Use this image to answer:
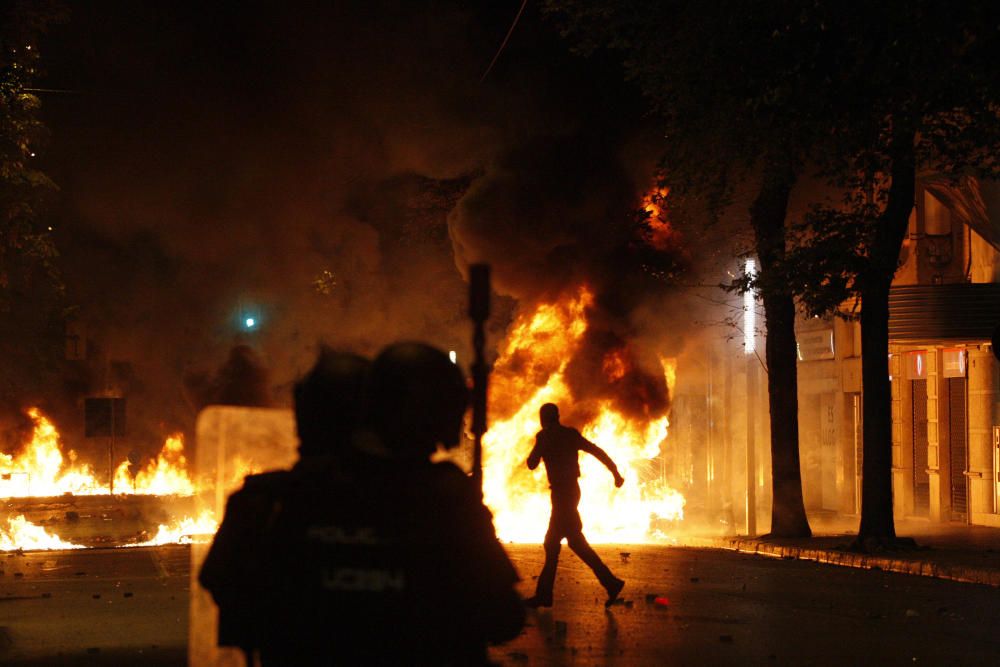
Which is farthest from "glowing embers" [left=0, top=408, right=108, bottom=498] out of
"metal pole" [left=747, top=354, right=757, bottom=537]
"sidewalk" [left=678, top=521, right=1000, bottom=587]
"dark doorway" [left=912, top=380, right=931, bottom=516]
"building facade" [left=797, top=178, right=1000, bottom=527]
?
"sidewalk" [left=678, top=521, right=1000, bottom=587]

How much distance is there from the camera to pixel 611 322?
2277 cm

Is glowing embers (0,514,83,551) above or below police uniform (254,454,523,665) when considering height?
below

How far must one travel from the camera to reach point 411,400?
3520 mm

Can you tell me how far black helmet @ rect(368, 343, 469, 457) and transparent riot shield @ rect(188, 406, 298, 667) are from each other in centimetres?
82

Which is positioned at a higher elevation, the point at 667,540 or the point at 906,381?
the point at 906,381

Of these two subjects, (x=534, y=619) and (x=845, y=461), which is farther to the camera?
(x=845, y=461)

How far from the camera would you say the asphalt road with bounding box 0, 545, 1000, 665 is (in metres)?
9.51

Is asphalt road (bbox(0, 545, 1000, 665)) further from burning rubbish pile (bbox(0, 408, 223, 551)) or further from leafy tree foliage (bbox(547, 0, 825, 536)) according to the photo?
burning rubbish pile (bbox(0, 408, 223, 551))

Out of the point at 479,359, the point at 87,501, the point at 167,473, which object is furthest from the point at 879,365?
the point at 167,473

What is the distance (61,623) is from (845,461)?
20631 mm

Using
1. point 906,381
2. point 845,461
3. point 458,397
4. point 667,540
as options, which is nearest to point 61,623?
point 458,397

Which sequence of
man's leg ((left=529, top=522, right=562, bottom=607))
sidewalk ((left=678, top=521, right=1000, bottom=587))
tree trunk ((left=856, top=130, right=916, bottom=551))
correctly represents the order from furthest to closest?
tree trunk ((left=856, top=130, right=916, bottom=551)), sidewalk ((left=678, top=521, right=1000, bottom=587)), man's leg ((left=529, top=522, right=562, bottom=607))

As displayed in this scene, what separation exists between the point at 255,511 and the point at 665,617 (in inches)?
317

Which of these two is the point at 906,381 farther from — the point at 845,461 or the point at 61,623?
the point at 61,623
